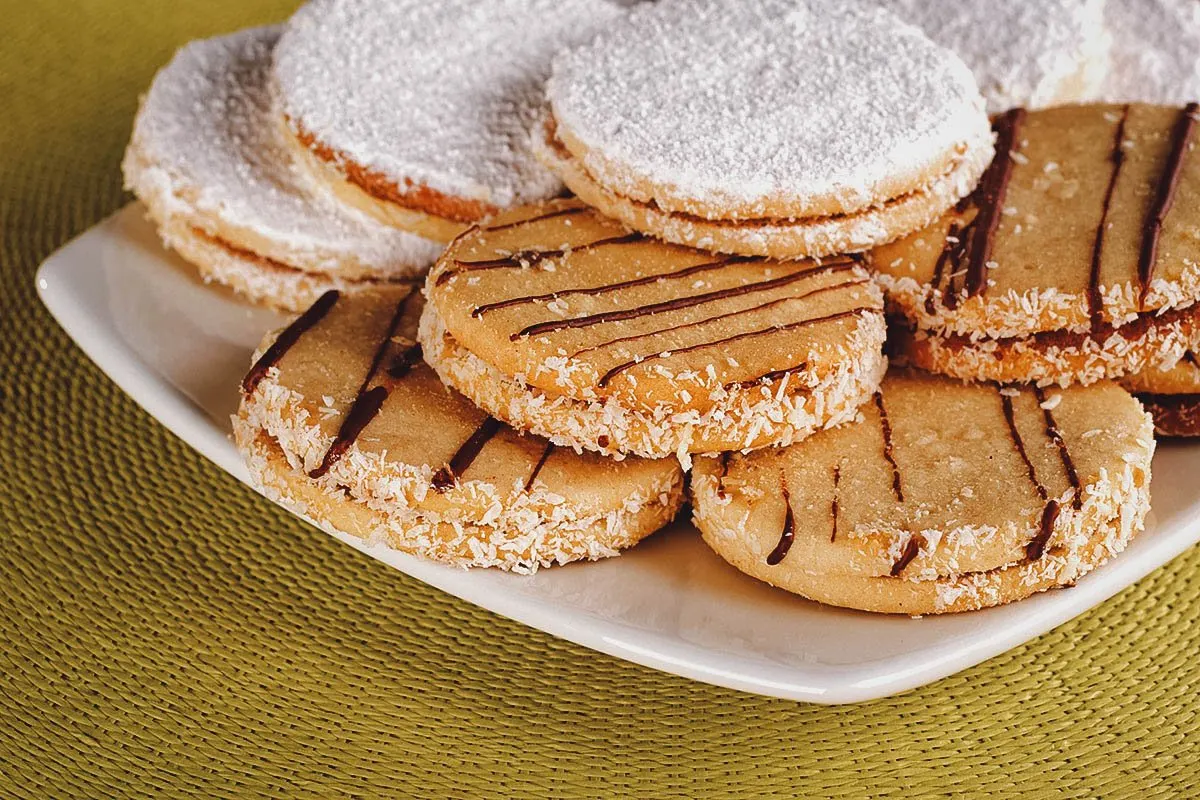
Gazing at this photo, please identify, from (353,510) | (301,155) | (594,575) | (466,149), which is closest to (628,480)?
(594,575)

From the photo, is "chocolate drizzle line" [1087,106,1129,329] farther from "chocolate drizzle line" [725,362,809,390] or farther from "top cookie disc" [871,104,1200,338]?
"chocolate drizzle line" [725,362,809,390]

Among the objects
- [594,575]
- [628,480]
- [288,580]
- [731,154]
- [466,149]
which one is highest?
[731,154]

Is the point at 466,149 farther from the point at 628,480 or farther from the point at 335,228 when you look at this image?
the point at 628,480

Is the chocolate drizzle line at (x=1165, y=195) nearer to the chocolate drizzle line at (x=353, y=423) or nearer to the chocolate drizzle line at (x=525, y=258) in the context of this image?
the chocolate drizzle line at (x=525, y=258)

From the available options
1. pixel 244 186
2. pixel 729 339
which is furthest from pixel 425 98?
pixel 729 339

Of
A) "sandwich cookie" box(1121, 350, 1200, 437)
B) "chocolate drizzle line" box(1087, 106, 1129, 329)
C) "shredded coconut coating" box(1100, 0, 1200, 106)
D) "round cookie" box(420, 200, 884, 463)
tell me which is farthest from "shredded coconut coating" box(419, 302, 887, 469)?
"shredded coconut coating" box(1100, 0, 1200, 106)
